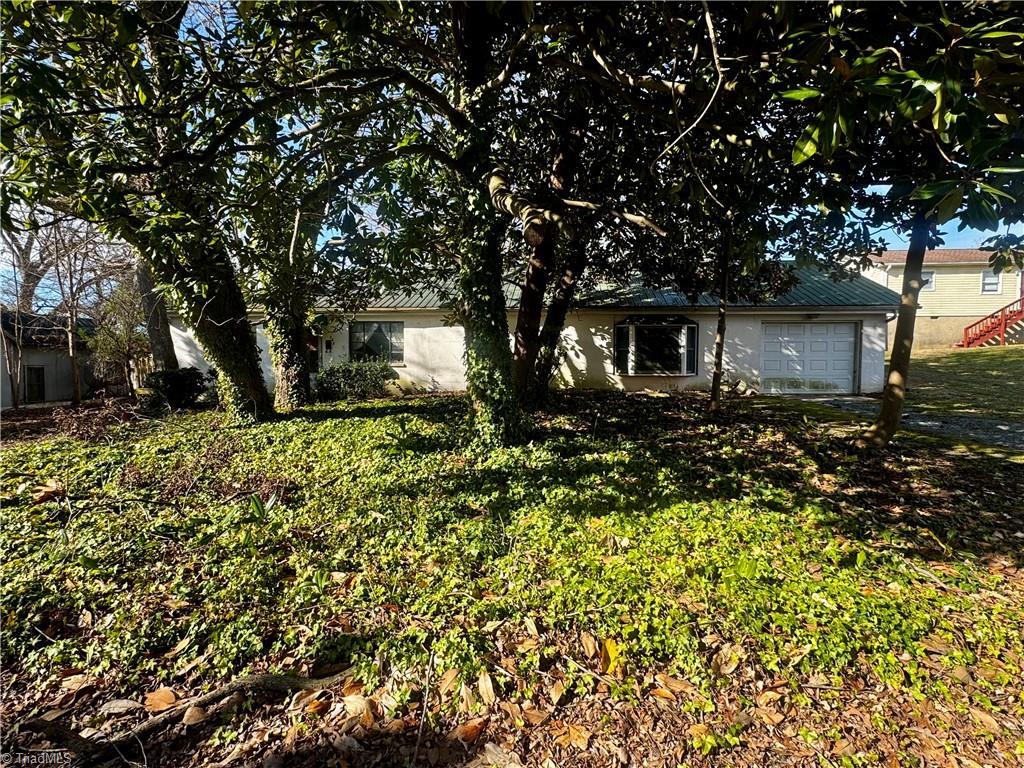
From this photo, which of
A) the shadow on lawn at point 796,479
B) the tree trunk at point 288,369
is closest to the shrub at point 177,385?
Result: the tree trunk at point 288,369

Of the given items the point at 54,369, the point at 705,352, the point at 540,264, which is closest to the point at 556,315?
the point at 540,264

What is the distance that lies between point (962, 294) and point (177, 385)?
3226 cm

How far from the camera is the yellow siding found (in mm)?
22266

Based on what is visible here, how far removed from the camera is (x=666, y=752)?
7.88ft

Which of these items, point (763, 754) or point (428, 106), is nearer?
point (763, 754)

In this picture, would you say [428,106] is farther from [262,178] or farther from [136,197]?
[136,197]

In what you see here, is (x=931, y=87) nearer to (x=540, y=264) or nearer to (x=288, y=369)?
(x=540, y=264)

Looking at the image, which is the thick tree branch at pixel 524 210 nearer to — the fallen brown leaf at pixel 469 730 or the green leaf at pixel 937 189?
the green leaf at pixel 937 189

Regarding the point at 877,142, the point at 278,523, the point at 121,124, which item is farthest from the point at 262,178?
the point at 877,142

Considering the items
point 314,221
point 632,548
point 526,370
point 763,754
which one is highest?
point 314,221

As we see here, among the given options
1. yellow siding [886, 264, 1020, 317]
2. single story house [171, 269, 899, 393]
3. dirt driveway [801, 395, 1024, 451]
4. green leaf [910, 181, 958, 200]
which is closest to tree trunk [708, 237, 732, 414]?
dirt driveway [801, 395, 1024, 451]

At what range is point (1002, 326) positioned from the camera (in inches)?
785

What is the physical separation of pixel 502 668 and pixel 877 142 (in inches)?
260

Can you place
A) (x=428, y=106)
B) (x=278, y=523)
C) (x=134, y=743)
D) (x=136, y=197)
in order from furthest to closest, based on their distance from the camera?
(x=428, y=106), (x=136, y=197), (x=278, y=523), (x=134, y=743)
